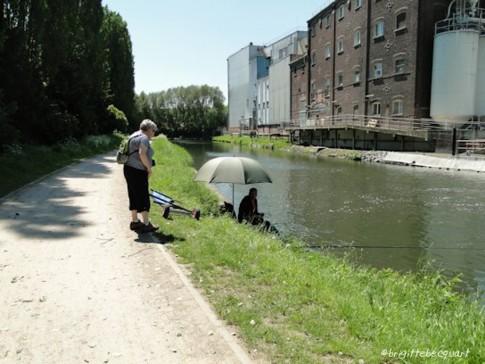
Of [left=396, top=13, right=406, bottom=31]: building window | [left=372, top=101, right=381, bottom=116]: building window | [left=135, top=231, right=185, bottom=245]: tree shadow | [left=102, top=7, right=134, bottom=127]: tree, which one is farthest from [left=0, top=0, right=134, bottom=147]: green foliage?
[left=372, top=101, right=381, bottom=116]: building window

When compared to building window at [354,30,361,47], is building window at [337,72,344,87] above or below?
below

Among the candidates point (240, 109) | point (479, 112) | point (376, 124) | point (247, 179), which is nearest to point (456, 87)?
point (479, 112)

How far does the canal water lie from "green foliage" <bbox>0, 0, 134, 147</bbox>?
9.55m

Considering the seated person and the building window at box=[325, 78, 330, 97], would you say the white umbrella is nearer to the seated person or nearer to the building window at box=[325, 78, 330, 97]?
the seated person

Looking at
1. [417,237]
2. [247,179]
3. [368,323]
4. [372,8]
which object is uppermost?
[372,8]

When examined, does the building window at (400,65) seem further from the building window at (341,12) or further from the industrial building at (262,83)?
the industrial building at (262,83)

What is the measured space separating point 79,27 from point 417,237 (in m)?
23.9

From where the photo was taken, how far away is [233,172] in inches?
456

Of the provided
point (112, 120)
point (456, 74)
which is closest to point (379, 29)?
point (456, 74)

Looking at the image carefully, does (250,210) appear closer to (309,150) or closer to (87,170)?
(87,170)

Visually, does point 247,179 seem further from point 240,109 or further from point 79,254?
point 240,109

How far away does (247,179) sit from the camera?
453 inches

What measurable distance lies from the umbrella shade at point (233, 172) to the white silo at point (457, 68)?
2833cm

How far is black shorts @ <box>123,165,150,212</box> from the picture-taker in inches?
318
